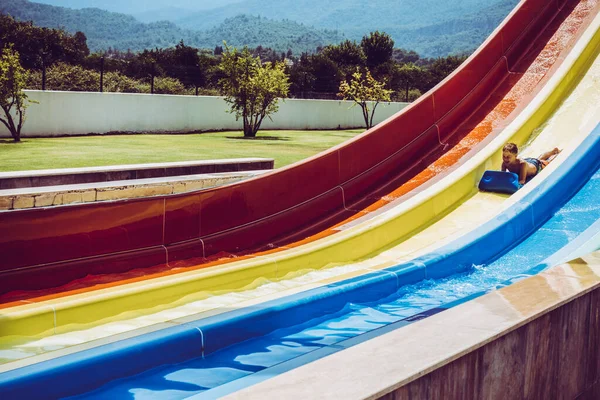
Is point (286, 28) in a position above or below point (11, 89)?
above

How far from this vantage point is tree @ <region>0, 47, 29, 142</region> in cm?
1266

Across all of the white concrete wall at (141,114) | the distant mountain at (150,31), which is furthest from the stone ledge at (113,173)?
the distant mountain at (150,31)

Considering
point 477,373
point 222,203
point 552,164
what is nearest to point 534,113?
point 552,164

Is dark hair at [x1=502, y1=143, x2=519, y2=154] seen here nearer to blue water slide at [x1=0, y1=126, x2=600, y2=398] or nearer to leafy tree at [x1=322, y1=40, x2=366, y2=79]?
blue water slide at [x1=0, y1=126, x2=600, y2=398]

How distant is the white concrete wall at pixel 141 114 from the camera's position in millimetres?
14430

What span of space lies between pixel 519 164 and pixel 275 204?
237 centimetres

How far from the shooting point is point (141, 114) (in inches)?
671

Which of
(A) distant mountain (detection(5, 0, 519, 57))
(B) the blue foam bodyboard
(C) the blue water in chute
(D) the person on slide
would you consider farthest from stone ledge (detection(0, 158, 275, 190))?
(A) distant mountain (detection(5, 0, 519, 57))

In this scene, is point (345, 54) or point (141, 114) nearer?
point (141, 114)

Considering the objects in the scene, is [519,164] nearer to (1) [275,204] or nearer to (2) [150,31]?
(1) [275,204]

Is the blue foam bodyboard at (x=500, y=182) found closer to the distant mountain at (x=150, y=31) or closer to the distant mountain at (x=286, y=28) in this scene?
the distant mountain at (x=150, y=31)

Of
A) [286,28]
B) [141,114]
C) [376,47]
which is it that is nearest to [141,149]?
[141,114]

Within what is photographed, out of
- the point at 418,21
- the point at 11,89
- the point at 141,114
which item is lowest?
the point at 141,114

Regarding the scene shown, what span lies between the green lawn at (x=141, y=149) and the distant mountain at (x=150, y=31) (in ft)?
243
